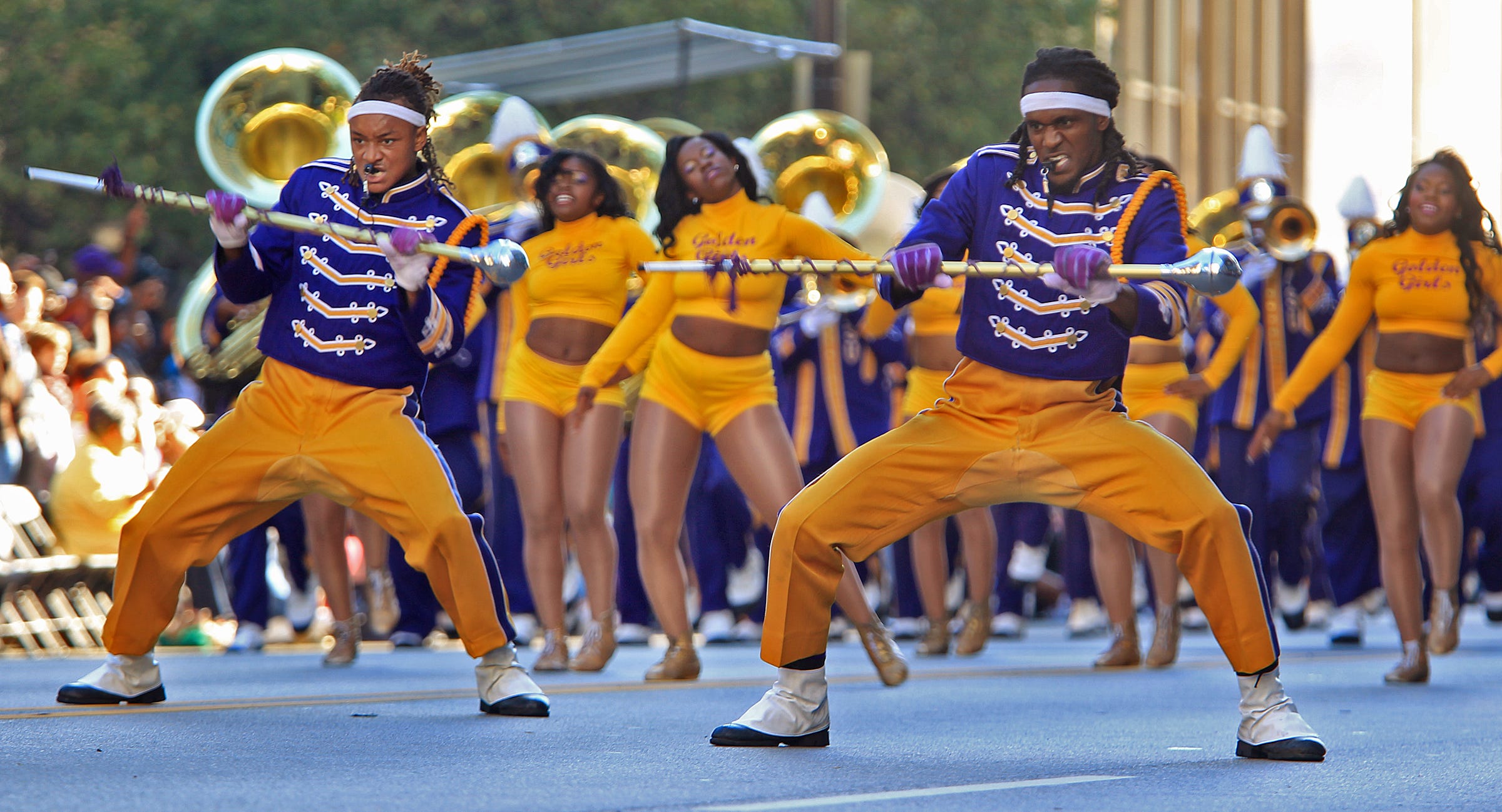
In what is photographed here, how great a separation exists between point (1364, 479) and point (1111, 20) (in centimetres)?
2375

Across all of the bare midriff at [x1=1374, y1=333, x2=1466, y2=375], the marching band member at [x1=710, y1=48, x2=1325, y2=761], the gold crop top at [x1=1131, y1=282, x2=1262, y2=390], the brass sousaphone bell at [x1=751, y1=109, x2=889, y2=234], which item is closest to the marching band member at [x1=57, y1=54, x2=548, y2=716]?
the marching band member at [x1=710, y1=48, x2=1325, y2=761]

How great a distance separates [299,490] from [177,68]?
52.9 ft

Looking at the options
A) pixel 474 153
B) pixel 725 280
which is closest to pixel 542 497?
pixel 725 280

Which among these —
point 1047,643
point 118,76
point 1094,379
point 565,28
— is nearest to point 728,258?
point 1094,379

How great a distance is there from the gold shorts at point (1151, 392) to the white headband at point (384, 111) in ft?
14.3

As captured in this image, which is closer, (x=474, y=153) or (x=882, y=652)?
(x=882, y=652)

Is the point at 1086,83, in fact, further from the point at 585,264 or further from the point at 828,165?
the point at 828,165

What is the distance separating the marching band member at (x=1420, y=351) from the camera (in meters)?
8.41

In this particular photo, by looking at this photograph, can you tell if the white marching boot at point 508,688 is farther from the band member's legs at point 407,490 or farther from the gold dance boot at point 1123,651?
the gold dance boot at point 1123,651

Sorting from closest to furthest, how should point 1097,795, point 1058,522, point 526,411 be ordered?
1. point 1097,795
2. point 526,411
3. point 1058,522

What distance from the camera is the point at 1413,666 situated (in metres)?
8.12

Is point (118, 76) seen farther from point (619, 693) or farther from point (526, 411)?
point (619, 693)

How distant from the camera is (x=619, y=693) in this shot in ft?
24.2

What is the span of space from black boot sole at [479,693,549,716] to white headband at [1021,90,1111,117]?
2333 mm
